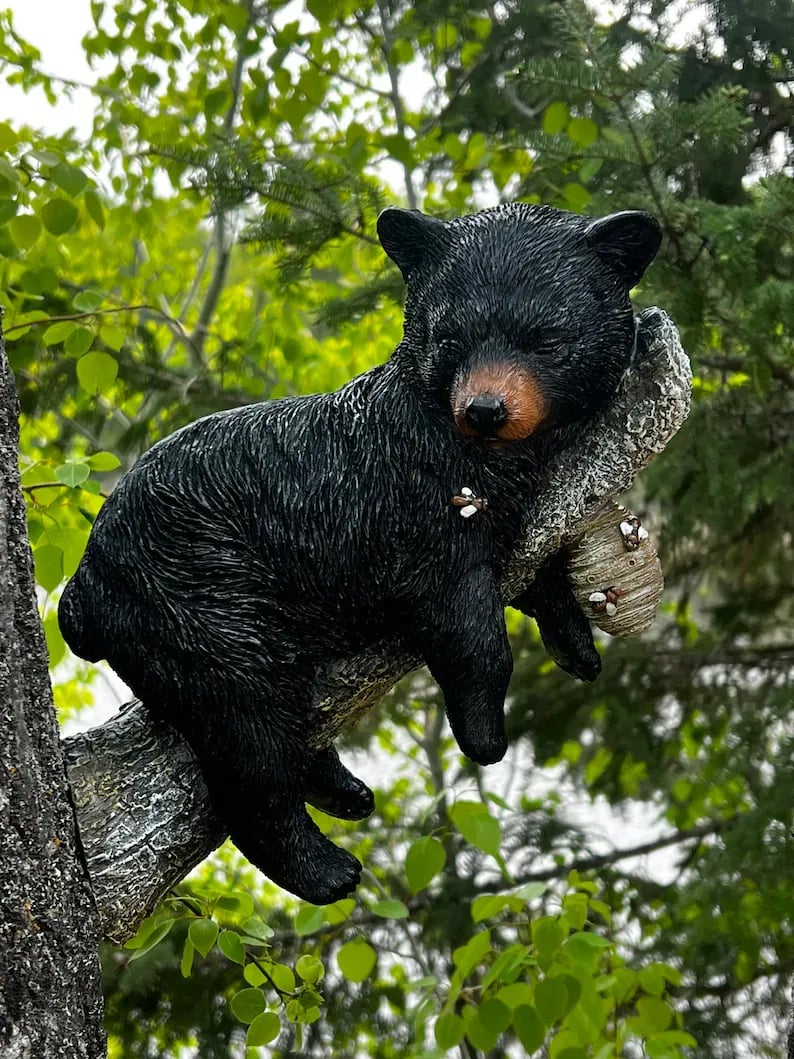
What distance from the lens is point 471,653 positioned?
1.22 meters

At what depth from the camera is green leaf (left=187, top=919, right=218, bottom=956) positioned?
60.4 inches

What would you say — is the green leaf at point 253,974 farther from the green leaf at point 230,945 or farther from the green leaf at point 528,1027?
the green leaf at point 528,1027

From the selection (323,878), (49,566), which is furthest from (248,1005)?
(49,566)

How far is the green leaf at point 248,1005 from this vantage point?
153cm

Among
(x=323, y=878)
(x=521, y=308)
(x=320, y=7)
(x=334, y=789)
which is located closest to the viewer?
(x=521, y=308)

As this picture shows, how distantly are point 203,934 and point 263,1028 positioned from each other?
16cm

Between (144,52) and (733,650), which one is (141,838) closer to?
(733,650)

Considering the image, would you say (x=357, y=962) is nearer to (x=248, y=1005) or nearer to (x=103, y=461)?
(x=248, y=1005)

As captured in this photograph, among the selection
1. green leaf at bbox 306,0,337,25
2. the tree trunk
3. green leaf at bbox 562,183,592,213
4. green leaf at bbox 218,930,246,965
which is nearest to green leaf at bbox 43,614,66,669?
green leaf at bbox 218,930,246,965

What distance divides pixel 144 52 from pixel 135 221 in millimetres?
535

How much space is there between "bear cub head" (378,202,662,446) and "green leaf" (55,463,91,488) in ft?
1.75

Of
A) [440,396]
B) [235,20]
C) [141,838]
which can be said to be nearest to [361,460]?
[440,396]

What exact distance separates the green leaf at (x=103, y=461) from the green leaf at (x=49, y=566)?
142 millimetres

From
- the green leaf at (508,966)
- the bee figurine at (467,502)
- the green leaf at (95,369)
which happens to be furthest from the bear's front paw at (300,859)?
the green leaf at (95,369)
